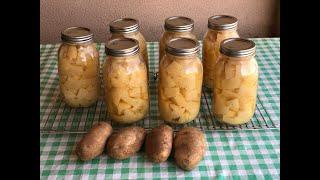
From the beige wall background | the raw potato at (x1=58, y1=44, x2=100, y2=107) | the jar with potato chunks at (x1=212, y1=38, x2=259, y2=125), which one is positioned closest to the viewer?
the jar with potato chunks at (x1=212, y1=38, x2=259, y2=125)

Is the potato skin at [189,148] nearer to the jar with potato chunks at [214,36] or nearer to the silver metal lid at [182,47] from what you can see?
the silver metal lid at [182,47]

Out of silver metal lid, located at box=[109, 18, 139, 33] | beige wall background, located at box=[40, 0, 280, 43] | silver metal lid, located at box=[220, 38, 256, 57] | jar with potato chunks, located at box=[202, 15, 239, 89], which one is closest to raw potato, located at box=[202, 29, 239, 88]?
jar with potato chunks, located at box=[202, 15, 239, 89]

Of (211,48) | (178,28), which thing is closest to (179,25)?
(178,28)

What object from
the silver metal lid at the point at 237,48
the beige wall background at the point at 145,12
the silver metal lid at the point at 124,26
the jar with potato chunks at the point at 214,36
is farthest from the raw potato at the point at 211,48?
the beige wall background at the point at 145,12

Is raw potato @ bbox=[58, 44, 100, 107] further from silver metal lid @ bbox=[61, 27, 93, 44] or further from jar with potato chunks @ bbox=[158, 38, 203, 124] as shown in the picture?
jar with potato chunks @ bbox=[158, 38, 203, 124]

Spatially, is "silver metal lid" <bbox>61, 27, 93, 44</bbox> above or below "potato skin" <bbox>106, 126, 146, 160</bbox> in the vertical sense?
above
